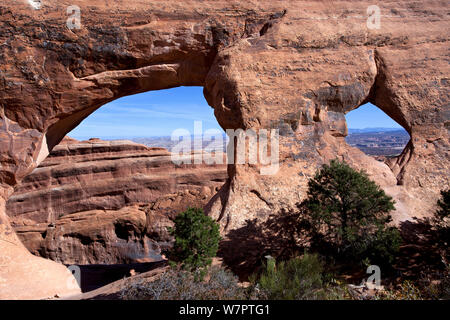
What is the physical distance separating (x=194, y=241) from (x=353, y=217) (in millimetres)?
3497

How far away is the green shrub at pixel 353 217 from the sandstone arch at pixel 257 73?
1.43 metres

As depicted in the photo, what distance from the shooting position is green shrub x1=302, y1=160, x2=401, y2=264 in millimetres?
6160

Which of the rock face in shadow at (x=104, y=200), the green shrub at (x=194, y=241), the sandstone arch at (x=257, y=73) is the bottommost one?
the rock face in shadow at (x=104, y=200)

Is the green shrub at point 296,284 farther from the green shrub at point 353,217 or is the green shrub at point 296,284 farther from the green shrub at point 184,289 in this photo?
the green shrub at point 353,217

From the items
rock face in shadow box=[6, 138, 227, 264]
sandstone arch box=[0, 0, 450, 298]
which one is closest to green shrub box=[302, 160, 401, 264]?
sandstone arch box=[0, 0, 450, 298]

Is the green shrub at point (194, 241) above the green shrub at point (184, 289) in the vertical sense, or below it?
above

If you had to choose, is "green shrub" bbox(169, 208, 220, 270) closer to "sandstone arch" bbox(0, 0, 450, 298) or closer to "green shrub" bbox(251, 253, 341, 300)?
"green shrub" bbox(251, 253, 341, 300)

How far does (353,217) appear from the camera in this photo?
21.5 ft

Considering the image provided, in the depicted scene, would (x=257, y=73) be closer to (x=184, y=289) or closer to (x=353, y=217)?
(x=353, y=217)

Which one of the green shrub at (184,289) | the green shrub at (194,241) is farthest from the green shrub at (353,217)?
the green shrub at (184,289)

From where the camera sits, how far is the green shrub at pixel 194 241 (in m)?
5.87

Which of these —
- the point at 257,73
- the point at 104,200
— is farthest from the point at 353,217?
the point at 104,200
